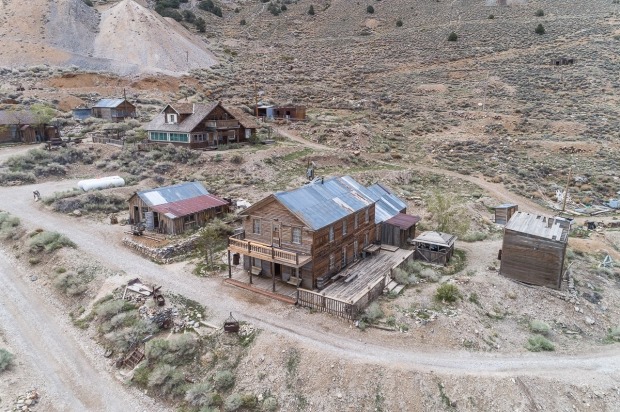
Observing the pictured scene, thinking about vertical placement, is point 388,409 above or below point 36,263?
below

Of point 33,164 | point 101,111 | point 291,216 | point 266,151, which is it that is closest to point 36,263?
point 291,216

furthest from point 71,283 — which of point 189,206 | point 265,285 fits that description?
point 265,285

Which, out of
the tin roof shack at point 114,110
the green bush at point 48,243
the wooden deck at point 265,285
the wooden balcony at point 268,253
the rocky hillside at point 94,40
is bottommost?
the wooden deck at point 265,285

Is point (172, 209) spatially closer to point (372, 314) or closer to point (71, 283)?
point (71, 283)

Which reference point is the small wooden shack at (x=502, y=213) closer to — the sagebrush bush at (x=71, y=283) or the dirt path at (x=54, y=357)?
the dirt path at (x=54, y=357)

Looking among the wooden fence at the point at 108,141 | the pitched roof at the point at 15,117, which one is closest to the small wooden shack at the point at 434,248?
the wooden fence at the point at 108,141

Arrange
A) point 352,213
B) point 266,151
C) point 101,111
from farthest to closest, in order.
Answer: point 101,111 → point 266,151 → point 352,213

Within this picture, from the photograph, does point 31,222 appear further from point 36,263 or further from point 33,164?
point 33,164
